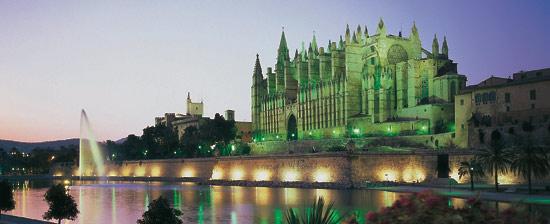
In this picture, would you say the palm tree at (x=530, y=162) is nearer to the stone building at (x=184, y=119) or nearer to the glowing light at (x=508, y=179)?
the glowing light at (x=508, y=179)

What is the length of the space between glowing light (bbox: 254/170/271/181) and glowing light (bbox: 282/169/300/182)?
2.68 meters

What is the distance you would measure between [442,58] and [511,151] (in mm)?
29677

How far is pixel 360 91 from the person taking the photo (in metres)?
75.9

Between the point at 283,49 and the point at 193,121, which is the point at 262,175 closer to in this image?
Result: the point at 283,49

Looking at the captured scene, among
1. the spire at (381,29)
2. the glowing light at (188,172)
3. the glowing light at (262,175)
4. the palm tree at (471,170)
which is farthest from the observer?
the glowing light at (188,172)

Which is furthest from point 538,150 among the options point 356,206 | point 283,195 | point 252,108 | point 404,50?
point 252,108

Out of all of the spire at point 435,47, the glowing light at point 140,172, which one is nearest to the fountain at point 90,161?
the glowing light at point 140,172

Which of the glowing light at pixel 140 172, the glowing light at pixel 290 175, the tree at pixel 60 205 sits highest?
the tree at pixel 60 205

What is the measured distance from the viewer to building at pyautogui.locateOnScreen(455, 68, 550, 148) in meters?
48.1

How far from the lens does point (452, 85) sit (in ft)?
206

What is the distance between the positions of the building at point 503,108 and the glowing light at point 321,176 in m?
11.6

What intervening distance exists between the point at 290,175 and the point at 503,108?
65.5 feet

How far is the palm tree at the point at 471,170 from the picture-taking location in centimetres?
4162

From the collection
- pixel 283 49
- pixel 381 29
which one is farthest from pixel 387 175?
pixel 283 49
